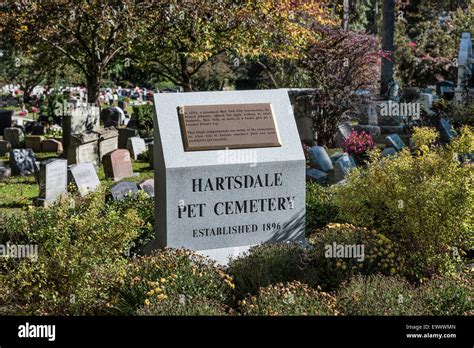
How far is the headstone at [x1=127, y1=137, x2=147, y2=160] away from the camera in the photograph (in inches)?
754

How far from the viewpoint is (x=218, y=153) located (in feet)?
30.1

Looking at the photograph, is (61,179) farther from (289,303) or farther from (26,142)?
(289,303)

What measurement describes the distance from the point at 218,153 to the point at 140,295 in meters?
2.60

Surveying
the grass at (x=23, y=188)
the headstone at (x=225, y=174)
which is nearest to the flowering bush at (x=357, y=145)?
the grass at (x=23, y=188)

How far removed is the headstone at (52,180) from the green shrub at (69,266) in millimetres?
4944

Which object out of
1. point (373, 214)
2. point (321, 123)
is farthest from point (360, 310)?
point (321, 123)

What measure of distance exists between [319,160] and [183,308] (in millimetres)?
9285

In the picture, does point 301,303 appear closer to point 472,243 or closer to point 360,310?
point 360,310

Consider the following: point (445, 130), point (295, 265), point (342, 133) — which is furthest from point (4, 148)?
point (295, 265)

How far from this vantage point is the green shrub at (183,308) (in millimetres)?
6402

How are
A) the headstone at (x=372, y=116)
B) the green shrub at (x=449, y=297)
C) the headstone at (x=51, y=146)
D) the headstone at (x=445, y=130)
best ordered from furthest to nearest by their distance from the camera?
the headstone at (x=372, y=116), the headstone at (x=51, y=146), the headstone at (x=445, y=130), the green shrub at (x=449, y=297)

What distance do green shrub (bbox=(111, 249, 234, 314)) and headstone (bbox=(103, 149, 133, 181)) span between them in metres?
8.74

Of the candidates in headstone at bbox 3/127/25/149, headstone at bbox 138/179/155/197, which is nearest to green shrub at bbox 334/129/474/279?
headstone at bbox 138/179/155/197

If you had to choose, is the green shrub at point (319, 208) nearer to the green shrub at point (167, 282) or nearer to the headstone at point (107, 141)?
the green shrub at point (167, 282)
